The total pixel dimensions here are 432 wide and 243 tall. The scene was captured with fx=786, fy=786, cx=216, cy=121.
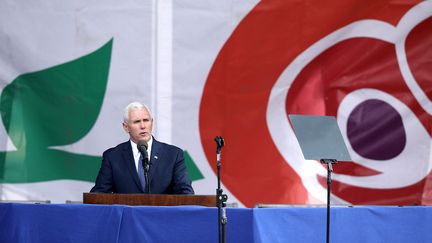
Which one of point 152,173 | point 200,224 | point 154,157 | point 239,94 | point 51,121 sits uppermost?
point 239,94

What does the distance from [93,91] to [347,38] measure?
200cm

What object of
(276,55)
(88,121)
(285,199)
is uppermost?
(276,55)

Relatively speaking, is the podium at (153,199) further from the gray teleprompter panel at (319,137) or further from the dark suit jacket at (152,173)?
the dark suit jacket at (152,173)

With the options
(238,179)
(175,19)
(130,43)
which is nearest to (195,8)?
(175,19)

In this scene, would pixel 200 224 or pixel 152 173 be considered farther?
pixel 152 173

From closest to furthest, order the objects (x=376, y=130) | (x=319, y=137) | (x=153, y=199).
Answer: (x=153, y=199) < (x=319, y=137) < (x=376, y=130)

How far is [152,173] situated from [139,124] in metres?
0.35

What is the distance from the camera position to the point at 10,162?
239 inches

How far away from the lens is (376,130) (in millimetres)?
6035

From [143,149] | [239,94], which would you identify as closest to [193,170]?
[239,94]

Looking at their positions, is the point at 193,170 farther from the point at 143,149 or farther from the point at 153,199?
the point at 153,199

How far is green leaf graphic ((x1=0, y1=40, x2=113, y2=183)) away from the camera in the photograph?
6047 millimetres

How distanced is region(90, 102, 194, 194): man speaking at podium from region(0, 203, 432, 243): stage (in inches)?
36.1

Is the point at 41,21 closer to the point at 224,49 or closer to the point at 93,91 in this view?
the point at 93,91
